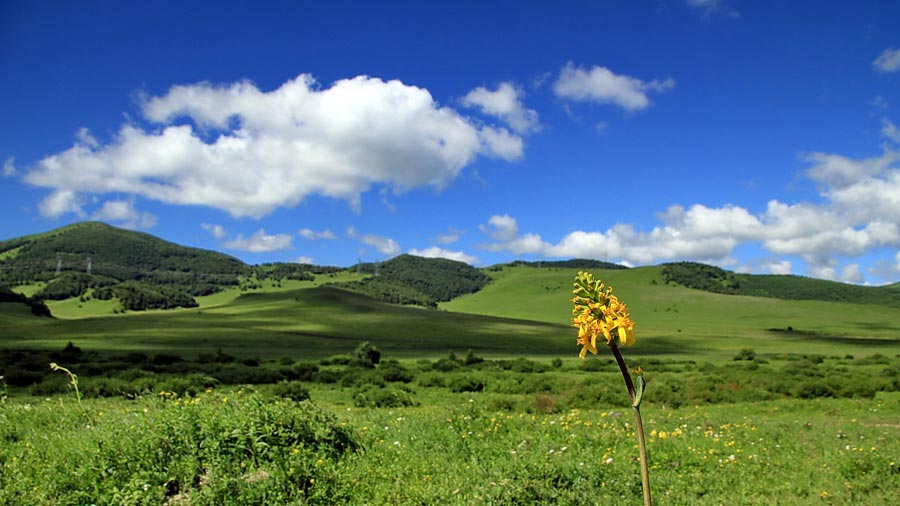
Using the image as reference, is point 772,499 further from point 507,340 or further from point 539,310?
point 539,310

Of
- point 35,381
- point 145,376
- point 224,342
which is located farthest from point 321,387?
point 224,342

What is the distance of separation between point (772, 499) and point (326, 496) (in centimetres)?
660

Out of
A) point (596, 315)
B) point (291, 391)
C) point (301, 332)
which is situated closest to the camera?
point (596, 315)

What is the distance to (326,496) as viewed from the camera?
7965 millimetres

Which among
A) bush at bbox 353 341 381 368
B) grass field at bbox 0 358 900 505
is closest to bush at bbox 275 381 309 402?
grass field at bbox 0 358 900 505

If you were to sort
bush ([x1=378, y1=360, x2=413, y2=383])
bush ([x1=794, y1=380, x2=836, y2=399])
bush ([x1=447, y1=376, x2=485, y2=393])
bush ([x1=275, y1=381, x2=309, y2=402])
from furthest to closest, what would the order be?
bush ([x1=378, y1=360, x2=413, y2=383]) → bush ([x1=447, y1=376, x2=485, y2=393]) → bush ([x1=794, y1=380, x2=836, y2=399]) → bush ([x1=275, y1=381, x2=309, y2=402])

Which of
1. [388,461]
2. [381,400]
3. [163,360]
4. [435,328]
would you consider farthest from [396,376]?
[435,328]

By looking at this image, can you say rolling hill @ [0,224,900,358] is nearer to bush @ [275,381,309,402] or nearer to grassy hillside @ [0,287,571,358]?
grassy hillside @ [0,287,571,358]

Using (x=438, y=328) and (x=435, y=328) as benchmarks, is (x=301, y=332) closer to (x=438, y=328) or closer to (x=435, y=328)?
(x=435, y=328)

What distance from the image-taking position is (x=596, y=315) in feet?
12.5

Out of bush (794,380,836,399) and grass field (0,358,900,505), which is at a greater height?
grass field (0,358,900,505)

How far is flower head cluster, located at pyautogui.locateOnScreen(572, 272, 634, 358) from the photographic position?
373cm

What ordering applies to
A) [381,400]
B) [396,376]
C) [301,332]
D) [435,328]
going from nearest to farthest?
[381,400] < [396,376] < [301,332] < [435,328]

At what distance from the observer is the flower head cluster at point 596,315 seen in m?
3.73
